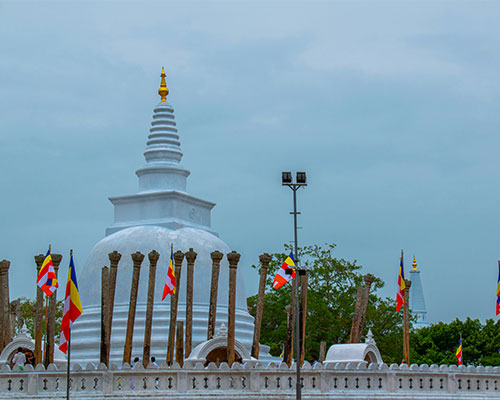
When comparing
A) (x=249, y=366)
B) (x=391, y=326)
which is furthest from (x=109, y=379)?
(x=391, y=326)

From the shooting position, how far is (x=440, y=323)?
81750 mm

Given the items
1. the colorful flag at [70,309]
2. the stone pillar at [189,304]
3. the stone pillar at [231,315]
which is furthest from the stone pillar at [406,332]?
the colorful flag at [70,309]

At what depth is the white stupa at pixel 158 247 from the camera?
172 feet

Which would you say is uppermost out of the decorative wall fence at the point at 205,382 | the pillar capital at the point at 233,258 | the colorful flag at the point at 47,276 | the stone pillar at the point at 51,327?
the pillar capital at the point at 233,258

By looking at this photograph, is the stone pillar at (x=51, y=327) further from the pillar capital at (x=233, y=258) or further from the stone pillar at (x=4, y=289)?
the pillar capital at (x=233, y=258)

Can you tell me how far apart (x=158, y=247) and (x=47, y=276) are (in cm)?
1469

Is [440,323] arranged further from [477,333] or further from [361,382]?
[361,382]

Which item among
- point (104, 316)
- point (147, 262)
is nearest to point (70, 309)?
point (104, 316)

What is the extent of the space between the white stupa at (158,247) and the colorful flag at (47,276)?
10428mm

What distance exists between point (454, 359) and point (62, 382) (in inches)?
1901

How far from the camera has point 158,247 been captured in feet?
179

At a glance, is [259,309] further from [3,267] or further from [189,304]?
[3,267]

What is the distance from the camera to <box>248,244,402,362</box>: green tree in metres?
66.8

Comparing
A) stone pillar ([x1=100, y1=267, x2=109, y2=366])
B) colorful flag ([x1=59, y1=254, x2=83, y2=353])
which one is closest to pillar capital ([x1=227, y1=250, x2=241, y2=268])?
stone pillar ([x1=100, y1=267, x2=109, y2=366])
